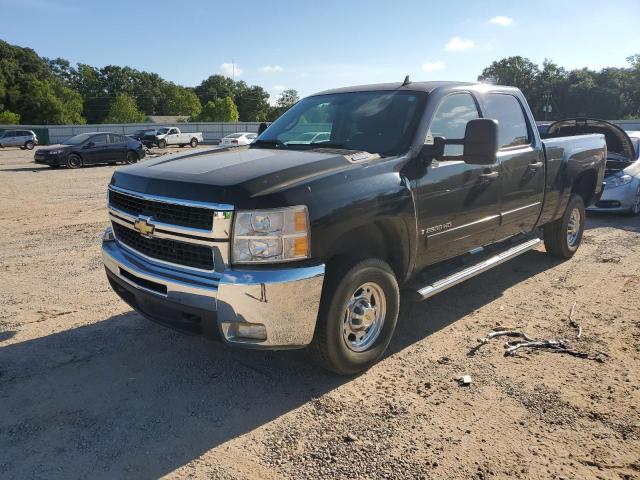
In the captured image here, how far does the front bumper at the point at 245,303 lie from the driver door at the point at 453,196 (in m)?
1.23

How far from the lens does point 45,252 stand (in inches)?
279

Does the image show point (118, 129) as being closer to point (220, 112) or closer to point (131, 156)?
point (131, 156)

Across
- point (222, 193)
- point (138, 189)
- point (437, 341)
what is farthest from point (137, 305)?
point (437, 341)

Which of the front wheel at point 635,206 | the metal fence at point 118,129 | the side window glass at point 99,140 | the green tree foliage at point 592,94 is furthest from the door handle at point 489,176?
the green tree foliage at point 592,94

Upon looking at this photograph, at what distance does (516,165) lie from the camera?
5.02 m

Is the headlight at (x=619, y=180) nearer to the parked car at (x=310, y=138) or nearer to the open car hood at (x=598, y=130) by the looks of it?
the open car hood at (x=598, y=130)

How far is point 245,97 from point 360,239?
133629 millimetres

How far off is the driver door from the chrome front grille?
1.58m

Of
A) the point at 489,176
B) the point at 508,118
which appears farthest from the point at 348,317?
the point at 508,118

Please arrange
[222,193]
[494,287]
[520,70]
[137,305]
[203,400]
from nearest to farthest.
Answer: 1. [222,193]
2. [203,400]
3. [137,305]
4. [494,287]
5. [520,70]

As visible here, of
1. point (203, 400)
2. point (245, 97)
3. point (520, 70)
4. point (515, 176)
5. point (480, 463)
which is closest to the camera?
point (480, 463)

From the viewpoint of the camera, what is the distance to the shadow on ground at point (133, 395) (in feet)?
9.13

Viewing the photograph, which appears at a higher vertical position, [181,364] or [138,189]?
[138,189]

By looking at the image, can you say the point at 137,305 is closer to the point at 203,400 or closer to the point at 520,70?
the point at 203,400
